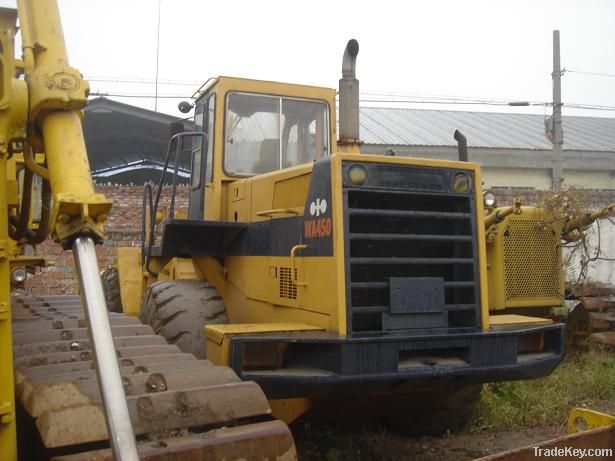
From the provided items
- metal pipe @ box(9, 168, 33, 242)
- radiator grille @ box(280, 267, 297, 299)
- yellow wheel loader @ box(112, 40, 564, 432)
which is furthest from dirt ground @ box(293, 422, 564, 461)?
metal pipe @ box(9, 168, 33, 242)

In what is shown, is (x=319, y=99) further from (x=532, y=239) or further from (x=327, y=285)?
(x=532, y=239)

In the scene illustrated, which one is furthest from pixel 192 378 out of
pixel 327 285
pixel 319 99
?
pixel 319 99

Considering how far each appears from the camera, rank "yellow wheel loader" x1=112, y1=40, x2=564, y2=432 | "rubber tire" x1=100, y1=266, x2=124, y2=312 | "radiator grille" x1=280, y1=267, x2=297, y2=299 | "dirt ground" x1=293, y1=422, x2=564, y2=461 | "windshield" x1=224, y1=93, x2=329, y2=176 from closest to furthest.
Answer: "yellow wheel loader" x1=112, y1=40, x2=564, y2=432 < "radiator grille" x1=280, y1=267, x2=297, y2=299 < "dirt ground" x1=293, y1=422, x2=564, y2=461 < "windshield" x1=224, y1=93, x2=329, y2=176 < "rubber tire" x1=100, y1=266, x2=124, y2=312

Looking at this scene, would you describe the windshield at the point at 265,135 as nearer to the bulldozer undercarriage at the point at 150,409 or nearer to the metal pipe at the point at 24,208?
the metal pipe at the point at 24,208

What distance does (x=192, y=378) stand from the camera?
9.52 ft

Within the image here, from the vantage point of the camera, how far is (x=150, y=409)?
8.48 feet

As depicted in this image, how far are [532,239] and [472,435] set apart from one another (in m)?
2.99

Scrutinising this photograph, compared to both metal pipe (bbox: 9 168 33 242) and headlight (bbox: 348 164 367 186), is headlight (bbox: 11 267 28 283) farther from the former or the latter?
headlight (bbox: 348 164 367 186)

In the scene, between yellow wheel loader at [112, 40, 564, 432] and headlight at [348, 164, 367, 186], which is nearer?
yellow wheel loader at [112, 40, 564, 432]

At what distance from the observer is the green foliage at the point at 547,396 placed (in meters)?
6.23

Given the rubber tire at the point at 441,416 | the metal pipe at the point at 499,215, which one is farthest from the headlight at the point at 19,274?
the metal pipe at the point at 499,215

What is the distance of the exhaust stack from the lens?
15.6 ft

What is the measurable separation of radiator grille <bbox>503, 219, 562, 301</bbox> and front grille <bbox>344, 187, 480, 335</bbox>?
3.67m

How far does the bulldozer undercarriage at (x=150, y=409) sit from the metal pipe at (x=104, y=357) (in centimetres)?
53
